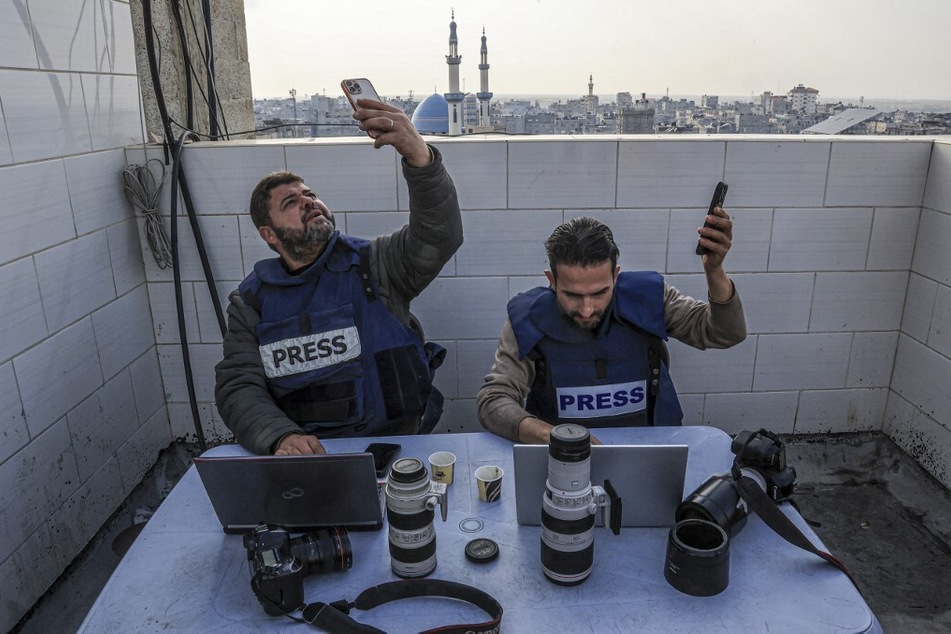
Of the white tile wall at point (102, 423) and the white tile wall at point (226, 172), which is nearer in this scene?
the white tile wall at point (102, 423)

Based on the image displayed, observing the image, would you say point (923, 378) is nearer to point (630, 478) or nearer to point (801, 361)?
point (801, 361)

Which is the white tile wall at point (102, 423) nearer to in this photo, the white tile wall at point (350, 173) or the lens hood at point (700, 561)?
the white tile wall at point (350, 173)

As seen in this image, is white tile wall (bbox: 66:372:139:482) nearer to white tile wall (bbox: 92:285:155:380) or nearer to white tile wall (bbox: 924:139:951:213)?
white tile wall (bbox: 92:285:155:380)

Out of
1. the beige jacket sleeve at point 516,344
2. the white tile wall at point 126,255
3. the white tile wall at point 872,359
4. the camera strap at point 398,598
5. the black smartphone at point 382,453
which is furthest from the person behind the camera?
the white tile wall at point 872,359

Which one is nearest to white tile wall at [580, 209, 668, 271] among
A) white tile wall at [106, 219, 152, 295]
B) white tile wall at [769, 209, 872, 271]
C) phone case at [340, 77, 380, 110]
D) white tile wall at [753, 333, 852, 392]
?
white tile wall at [769, 209, 872, 271]

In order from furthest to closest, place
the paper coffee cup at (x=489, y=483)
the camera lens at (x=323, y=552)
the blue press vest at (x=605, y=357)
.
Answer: the blue press vest at (x=605, y=357), the paper coffee cup at (x=489, y=483), the camera lens at (x=323, y=552)

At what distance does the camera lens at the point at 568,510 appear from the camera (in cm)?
111

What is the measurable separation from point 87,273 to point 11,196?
44cm

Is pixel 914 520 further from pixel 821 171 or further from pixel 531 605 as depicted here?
pixel 531 605

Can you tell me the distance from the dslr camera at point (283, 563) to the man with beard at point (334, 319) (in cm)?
66

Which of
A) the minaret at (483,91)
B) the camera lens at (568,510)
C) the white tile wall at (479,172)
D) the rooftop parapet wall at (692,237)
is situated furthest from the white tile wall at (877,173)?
the minaret at (483,91)

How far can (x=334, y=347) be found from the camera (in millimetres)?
2000

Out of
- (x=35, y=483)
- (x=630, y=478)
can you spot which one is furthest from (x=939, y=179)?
(x=35, y=483)

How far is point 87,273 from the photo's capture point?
2389 mm
